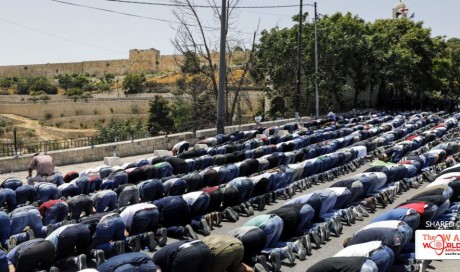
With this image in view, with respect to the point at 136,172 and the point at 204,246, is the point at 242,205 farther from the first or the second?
the point at 204,246

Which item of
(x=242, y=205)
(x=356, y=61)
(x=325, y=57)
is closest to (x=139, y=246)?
(x=242, y=205)

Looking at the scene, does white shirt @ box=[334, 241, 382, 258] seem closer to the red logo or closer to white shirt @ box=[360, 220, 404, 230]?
white shirt @ box=[360, 220, 404, 230]

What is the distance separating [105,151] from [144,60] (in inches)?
4175

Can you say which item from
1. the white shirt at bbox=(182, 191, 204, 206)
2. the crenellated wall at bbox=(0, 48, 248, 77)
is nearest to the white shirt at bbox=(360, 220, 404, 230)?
the white shirt at bbox=(182, 191, 204, 206)

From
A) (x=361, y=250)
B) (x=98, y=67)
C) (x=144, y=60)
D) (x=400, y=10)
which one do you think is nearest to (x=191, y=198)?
(x=361, y=250)

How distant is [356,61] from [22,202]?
31.5 metres

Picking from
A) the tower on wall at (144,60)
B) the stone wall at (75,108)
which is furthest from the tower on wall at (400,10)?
the tower on wall at (144,60)

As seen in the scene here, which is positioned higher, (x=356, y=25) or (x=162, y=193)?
(x=356, y=25)

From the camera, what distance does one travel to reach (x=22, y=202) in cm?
1062

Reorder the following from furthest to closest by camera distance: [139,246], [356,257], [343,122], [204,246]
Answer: [343,122] < [139,246] < [204,246] < [356,257]

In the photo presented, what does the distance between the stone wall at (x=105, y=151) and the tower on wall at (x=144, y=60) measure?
100 metres

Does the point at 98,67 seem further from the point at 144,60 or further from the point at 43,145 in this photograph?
the point at 43,145

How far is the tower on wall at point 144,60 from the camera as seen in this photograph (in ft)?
396

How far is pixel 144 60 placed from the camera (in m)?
122
